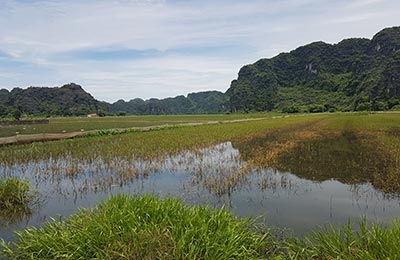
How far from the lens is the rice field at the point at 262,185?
443cm

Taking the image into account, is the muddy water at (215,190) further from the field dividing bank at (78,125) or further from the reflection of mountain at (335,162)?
the field dividing bank at (78,125)

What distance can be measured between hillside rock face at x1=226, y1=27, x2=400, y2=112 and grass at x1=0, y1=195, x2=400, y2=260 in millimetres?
70404

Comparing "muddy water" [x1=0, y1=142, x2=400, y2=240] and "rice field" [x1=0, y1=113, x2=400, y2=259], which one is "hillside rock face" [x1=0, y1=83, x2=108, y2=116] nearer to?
"rice field" [x1=0, y1=113, x2=400, y2=259]

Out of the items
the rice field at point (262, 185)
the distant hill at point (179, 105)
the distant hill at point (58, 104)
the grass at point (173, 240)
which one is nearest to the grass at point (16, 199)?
the rice field at point (262, 185)

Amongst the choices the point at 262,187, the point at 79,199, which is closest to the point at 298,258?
the point at 262,187

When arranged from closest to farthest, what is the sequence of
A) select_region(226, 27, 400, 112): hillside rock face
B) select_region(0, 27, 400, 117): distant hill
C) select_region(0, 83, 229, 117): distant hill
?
select_region(226, 27, 400, 112): hillside rock face
select_region(0, 27, 400, 117): distant hill
select_region(0, 83, 229, 117): distant hill

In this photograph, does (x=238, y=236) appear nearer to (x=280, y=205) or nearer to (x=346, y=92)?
(x=280, y=205)

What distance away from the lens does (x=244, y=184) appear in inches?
319

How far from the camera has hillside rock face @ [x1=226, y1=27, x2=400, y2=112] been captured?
7669cm

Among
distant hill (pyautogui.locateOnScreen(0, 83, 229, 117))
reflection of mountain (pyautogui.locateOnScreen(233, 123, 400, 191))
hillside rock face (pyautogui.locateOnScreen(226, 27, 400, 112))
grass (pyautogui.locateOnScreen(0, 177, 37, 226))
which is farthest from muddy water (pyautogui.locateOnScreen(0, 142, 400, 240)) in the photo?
hillside rock face (pyautogui.locateOnScreen(226, 27, 400, 112))

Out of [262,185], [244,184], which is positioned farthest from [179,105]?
[262,185]

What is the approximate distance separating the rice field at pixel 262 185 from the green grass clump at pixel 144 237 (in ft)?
0.68

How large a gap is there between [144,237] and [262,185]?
486cm

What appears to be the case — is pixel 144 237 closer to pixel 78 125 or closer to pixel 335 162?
pixel 335 162
